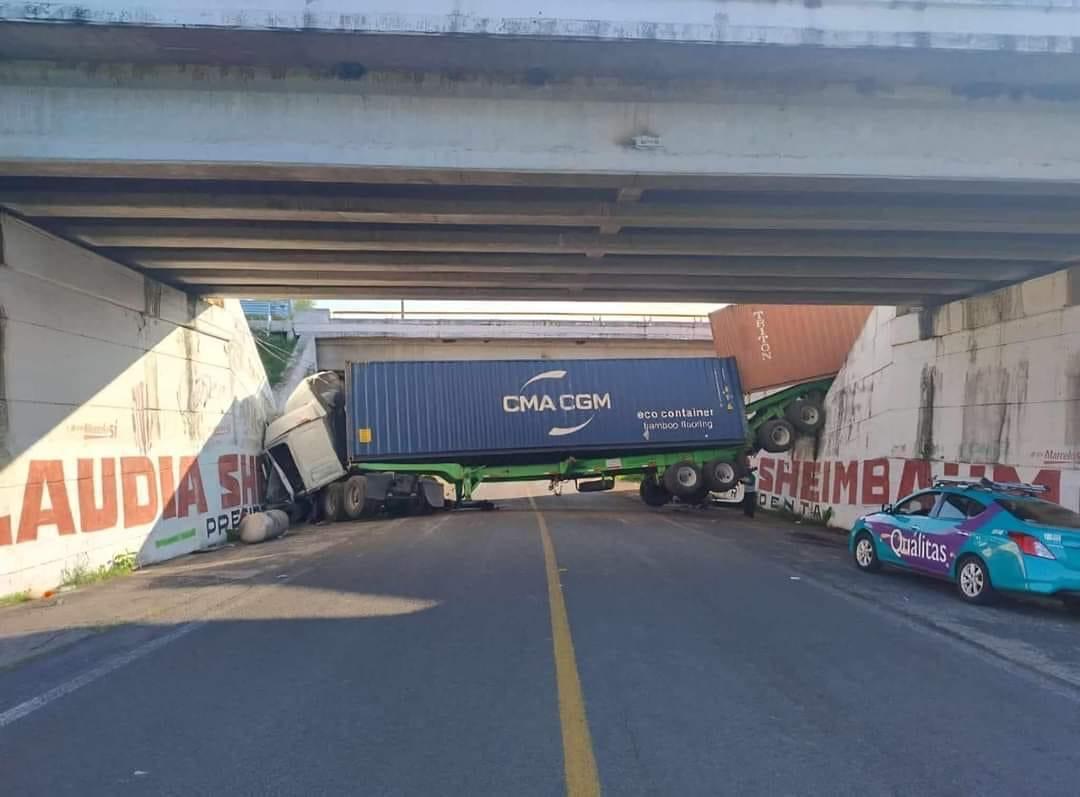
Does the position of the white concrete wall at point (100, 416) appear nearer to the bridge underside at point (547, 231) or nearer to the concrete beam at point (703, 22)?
the bridge underside at point (547, 231)

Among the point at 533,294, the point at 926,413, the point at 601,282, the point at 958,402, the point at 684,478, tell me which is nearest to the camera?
the point at 601,282

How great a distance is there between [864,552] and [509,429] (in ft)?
39.8

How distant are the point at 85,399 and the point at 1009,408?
15.0m

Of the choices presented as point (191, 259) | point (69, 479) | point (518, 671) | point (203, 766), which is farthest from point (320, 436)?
point (203, 766)

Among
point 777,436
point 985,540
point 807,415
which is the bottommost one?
point 777,436

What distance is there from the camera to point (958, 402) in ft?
53.9

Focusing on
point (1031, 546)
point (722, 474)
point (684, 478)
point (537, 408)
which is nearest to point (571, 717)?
point (1031, 546)

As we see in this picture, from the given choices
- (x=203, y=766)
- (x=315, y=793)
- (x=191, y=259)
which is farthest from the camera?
(x=191, y=259)

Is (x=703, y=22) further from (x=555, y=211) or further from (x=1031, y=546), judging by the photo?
(x=1031, y=546)

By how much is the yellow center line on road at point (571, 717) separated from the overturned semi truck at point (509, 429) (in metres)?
13.8

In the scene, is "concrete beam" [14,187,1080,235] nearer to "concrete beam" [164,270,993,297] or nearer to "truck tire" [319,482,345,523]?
"concrete beam" [164,270,993,297]

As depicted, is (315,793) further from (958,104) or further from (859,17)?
(958,104)

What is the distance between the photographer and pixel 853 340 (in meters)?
23.8

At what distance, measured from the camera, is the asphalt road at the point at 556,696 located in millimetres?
4465
